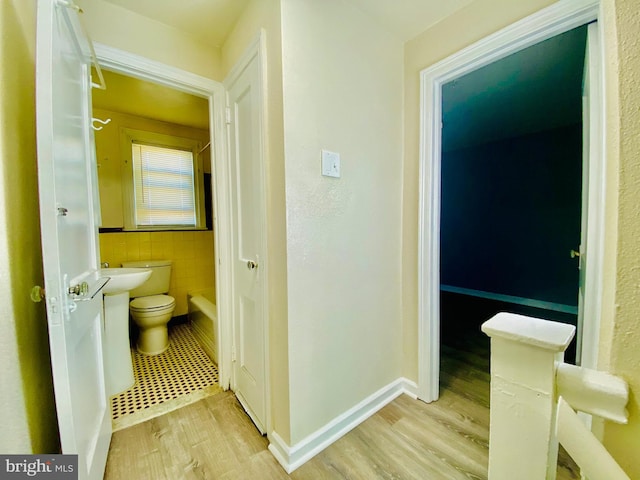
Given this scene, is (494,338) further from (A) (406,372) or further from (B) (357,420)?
(A) (406,372)

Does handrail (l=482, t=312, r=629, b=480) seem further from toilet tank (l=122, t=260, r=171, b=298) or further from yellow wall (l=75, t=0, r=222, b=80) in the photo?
toilet tank (l=122, t=260, r=171, b=298)

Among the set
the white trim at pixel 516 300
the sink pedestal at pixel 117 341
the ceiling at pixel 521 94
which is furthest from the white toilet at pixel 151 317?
the white trim at pixel 516 300

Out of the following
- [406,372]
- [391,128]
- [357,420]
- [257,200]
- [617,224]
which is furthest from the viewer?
[406,372]

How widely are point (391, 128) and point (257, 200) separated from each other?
0.96m

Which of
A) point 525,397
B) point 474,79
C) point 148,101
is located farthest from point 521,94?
point 148,101

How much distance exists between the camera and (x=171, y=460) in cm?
121

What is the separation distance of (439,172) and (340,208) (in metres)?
0.70

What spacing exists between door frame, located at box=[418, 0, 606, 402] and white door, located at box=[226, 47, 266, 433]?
0.98 m

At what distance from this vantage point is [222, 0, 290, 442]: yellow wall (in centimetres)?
114

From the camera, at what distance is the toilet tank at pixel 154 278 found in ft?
8.23

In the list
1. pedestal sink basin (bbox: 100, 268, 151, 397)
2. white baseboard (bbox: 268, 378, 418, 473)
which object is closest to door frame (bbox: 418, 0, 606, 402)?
white baseboard (bbox: 268, 378, 418, 473)

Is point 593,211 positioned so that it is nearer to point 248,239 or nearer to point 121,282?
point 248,239

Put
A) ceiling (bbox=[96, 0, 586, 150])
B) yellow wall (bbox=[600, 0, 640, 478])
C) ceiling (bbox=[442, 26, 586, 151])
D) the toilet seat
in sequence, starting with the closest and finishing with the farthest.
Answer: yellow wall (bbox=[600, 0, 640, 478]) → ceiling (bbox=[96, 0, 586, 150]) → ceiling (bbox=[442, 26, 586, 151]) → the toilet seat

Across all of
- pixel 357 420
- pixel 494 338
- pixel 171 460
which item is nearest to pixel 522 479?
pixel 494 338
